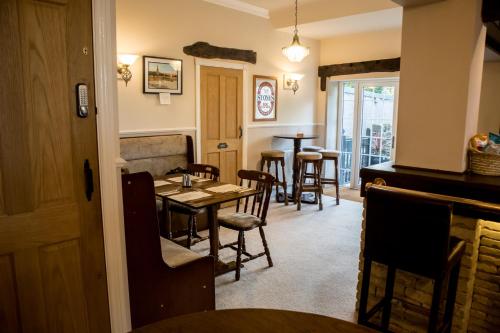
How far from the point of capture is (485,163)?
2.23 m

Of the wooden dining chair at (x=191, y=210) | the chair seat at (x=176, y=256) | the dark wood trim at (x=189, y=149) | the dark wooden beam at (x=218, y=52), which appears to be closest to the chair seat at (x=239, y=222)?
the wooden dining chair at (x=191, y=210)

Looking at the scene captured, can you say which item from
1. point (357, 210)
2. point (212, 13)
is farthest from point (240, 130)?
point (357, 210)

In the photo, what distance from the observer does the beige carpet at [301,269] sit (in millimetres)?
2799

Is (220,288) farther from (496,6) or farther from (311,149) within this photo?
(311,149)

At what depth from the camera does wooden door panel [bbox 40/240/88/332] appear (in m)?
1.61

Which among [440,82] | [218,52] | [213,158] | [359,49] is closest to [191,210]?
[213,158]

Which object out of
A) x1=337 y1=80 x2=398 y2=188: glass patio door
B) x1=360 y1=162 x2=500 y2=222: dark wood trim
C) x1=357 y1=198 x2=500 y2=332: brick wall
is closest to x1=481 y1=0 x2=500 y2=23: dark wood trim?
x1=360 y1=162 x2=500 y2=222: dark wood trim

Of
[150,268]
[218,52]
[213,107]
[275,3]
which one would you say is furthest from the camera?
[275,3]

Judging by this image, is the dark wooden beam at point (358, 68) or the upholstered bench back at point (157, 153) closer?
the upholstered bench back at point (157, 153)

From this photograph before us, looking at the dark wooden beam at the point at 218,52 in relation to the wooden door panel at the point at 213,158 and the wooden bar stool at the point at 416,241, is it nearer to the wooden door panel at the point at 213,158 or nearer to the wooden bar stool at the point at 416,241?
the wooden door panel at the point at 213,158

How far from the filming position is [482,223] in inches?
81.7

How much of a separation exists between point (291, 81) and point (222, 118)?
1661 mm

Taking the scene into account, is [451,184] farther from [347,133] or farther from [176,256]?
[347,133]

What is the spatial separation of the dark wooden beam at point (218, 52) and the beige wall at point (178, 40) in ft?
0.25
